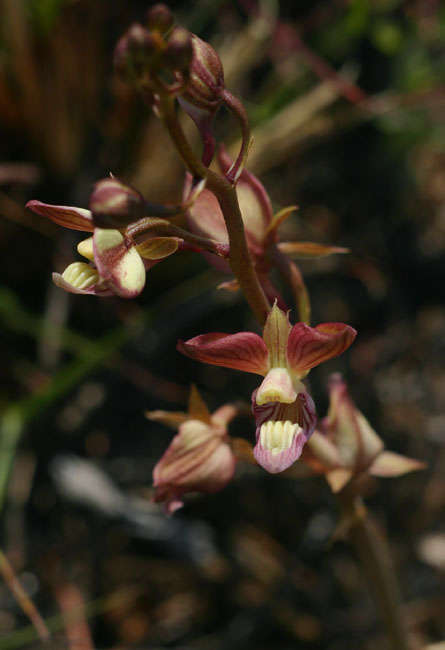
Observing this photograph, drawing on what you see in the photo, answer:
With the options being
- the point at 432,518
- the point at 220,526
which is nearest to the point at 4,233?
the point at 220,526

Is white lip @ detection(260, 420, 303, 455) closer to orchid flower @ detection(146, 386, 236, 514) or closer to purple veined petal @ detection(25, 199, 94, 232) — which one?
orchid flower @ detection(146, 386, 236, 514)

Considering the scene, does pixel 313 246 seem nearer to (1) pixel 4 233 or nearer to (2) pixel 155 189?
(2) pixel 155 189

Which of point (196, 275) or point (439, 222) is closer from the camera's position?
point (196, 275)

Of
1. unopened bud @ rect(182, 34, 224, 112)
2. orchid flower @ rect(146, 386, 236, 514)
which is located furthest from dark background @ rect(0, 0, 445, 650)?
unopened bud @ rect(182, 34, 224, 112)

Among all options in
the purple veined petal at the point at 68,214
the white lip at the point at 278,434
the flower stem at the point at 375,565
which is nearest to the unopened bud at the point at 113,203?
the purple veined petal at the point at 68,214

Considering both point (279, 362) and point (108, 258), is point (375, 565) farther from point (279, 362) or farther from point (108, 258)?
point (108, 258)

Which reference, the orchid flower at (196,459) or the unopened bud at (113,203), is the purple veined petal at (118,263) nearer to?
the unopened bud at (113,203)

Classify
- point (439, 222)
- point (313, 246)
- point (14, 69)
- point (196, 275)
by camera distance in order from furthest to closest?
1. point (439, 222)
2. point (196, 275)
3. point (14, 69)
4. point (313, 246)
